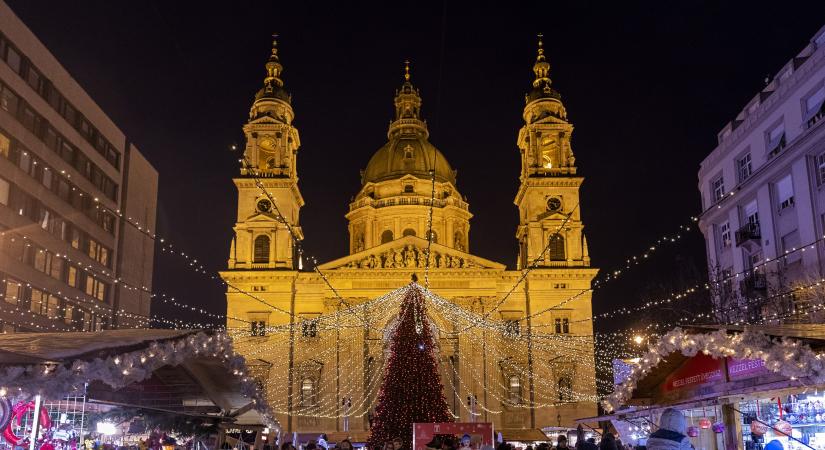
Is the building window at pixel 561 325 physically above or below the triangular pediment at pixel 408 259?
below

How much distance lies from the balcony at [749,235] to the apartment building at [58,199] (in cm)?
2561

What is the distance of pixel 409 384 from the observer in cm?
2114

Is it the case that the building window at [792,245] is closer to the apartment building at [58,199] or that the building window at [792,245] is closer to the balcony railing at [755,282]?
the balcony railing at [755,282]

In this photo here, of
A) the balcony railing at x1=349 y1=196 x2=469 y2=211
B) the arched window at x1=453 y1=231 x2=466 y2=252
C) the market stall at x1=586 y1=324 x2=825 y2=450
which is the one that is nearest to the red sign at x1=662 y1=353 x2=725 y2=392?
the market stall at x1=586 y1=324 x2=825 y2=450

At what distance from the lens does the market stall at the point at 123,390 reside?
1062 centimetres

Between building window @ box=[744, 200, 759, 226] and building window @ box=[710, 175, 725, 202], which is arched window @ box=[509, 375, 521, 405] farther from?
building window @ box=[744, 200, 759, 226]

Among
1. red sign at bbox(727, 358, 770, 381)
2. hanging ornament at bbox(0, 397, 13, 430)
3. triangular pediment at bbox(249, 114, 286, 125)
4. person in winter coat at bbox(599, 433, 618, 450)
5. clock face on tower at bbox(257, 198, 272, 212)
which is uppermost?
triangular pediment at bbox(249, 114, 286, 125)

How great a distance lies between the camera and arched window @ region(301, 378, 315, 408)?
52.9 meters

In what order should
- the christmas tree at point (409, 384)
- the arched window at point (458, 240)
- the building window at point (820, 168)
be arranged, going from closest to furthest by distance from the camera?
the christmas tree at point (409, 384) → the building window at point (820, 168) → the arched window at point (458, 240)

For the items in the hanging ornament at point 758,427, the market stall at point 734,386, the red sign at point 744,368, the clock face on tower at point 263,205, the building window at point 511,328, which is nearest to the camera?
the market stall at point 734,386

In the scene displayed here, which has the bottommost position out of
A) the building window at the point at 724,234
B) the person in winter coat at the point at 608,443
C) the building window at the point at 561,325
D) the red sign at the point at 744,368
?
the person in winter coat at the point at 608,443

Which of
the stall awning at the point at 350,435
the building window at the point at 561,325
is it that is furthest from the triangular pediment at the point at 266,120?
the building window at the point at 561,325

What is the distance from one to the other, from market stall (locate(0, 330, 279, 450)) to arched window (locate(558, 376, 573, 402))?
118 feet

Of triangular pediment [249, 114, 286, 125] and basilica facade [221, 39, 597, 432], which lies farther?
triangular pediment [249, 114, 286, 125]
